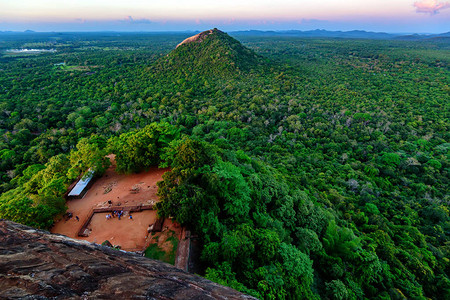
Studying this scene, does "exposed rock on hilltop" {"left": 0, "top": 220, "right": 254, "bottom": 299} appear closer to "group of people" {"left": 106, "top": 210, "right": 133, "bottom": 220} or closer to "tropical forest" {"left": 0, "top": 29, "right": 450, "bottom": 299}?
"tropical forest" {"left": 0, "top": 29, "right": 450, "bottom": 299}

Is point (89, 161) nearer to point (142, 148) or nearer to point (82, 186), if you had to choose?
point (82, 186)

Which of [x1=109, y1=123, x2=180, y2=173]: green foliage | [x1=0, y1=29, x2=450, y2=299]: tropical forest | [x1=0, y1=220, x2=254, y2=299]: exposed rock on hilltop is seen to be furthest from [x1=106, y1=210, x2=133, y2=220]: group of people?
[x1=0, y1=220, x2=254, y2=299]: exposed rock on hilltop

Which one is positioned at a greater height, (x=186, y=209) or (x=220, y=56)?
(x=220, y=56)

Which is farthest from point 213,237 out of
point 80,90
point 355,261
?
point 80,90

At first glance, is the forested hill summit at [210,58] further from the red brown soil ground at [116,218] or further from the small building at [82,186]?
the small building at [82,186]

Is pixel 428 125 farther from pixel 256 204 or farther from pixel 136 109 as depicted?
pixel 136 109

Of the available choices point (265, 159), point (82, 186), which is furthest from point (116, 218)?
point (265, 159)
